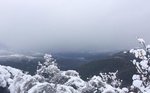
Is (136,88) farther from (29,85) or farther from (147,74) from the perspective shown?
(29,85)

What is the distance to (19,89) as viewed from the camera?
10672mm

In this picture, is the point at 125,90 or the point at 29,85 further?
the point at 29,85

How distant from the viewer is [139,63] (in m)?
7.62

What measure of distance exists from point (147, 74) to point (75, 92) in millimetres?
2740

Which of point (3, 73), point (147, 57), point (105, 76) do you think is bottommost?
point (147, 57)

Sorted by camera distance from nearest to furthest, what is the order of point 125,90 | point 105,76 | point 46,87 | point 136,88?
1. point 136,88
2. point 125,90
3. point 46,87
4. point 105,76

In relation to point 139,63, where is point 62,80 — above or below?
above

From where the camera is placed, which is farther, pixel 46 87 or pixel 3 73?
pixel 3 73

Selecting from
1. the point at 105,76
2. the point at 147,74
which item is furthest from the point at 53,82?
the point at 105,76

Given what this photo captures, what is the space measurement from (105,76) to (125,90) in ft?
46.2

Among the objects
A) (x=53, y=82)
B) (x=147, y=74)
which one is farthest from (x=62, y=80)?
(x=147, y=74)

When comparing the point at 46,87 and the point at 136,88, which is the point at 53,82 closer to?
the point at 46,87

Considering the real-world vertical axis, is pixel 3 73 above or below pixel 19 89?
above

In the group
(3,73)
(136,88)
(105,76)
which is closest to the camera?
(136,88)
